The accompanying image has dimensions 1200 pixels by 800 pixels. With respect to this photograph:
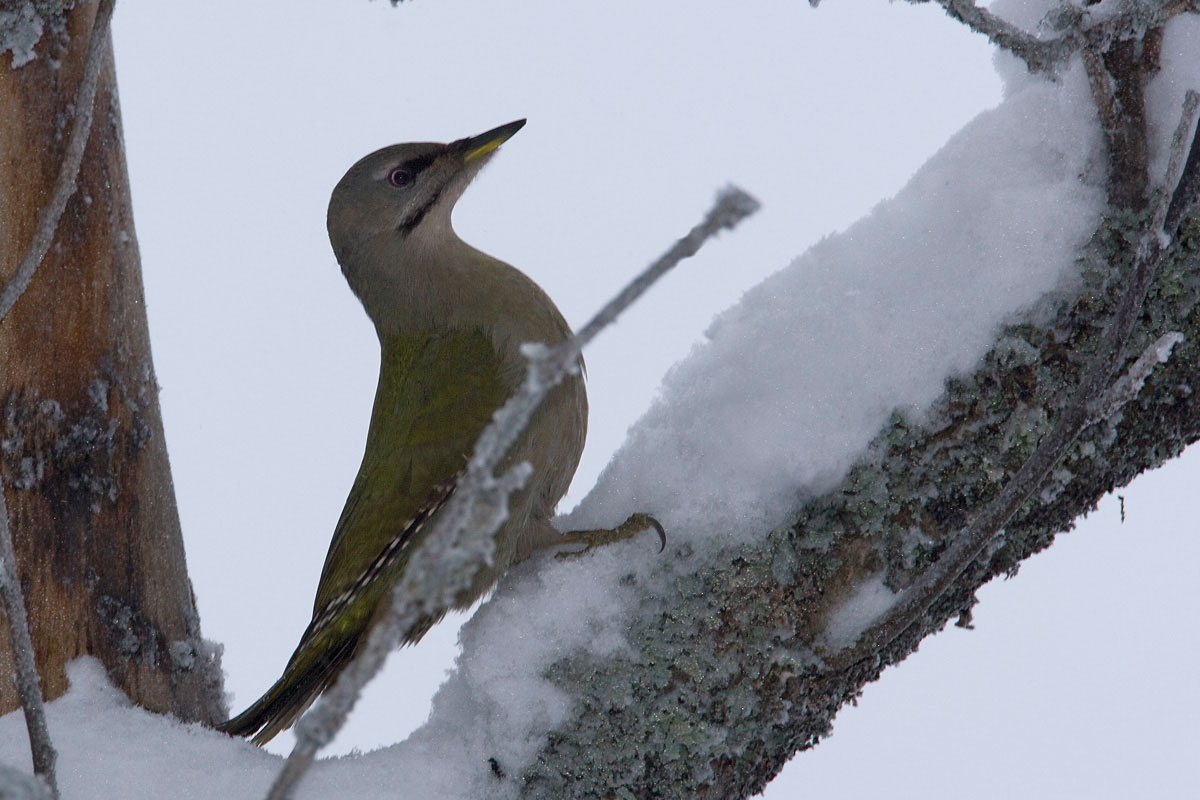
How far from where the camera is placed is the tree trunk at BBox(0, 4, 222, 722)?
6.94ft

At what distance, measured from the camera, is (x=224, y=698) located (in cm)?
242

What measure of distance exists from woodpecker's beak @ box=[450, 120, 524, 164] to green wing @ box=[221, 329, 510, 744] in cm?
57

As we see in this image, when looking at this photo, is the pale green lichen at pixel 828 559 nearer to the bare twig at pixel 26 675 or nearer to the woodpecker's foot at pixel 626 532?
the woodpecker's foot at pixel 626 532

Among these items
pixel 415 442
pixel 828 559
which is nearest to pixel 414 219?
pixel 415 442

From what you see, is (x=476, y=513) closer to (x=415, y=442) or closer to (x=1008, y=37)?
(x=1008, y=37)

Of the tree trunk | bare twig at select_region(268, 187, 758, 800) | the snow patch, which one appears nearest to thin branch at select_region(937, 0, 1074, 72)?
the snow patch

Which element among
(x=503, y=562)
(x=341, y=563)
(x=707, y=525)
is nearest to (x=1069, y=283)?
(x=707, y=525)

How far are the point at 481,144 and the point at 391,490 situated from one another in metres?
1.06

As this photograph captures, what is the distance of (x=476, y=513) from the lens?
91 cm

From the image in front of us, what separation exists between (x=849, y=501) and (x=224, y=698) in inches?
57.1

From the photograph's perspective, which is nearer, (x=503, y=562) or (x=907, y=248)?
(x=907, y=248)

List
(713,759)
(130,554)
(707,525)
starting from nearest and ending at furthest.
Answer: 1. (713,759)
2. (707,525)
3. (130,554)

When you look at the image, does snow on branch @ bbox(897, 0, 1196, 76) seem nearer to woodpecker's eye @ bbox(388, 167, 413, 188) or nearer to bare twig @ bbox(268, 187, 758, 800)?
bare twig @ bbox(268, 187, 758, 800)

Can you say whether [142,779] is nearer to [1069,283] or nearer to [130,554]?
[130,554]
